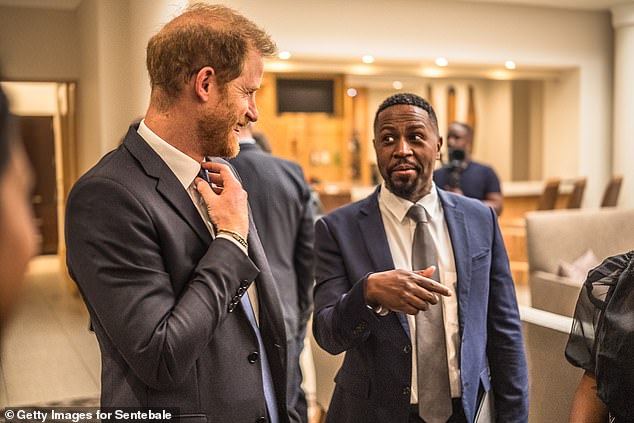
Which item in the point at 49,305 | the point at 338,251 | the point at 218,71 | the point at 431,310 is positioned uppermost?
the point at 218,71

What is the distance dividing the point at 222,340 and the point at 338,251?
1.80 ft

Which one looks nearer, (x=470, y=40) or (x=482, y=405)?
(x=482, y=405)

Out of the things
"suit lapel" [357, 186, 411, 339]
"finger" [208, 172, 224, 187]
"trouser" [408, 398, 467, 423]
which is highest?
"finger" [208, 172, 224, 187]

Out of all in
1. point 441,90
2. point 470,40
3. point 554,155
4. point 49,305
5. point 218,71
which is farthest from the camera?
point 441,90

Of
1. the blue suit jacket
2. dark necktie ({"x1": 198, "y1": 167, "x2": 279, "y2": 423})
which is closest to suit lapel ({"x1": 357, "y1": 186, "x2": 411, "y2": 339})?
the blue suit jacket

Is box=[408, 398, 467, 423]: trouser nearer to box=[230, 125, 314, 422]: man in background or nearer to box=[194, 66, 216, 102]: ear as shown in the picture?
Answer: box=[194, 66, 216, 102]: ear

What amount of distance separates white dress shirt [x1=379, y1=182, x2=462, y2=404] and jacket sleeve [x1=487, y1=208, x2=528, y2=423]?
0.13 m

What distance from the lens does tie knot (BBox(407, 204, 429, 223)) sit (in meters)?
1.77

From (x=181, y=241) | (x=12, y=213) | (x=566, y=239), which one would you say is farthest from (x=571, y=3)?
(x=12, y=213)

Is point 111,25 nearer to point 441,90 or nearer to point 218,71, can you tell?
point 218,71

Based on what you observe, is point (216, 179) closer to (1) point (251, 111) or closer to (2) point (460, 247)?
(1) point (251, 111)

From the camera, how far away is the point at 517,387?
1.78 meters

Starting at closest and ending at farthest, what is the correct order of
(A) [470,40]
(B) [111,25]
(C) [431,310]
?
(C) [431,310], (B) [111,25], (A) [470,40]

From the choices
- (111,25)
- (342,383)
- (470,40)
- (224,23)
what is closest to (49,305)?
(111,25)
